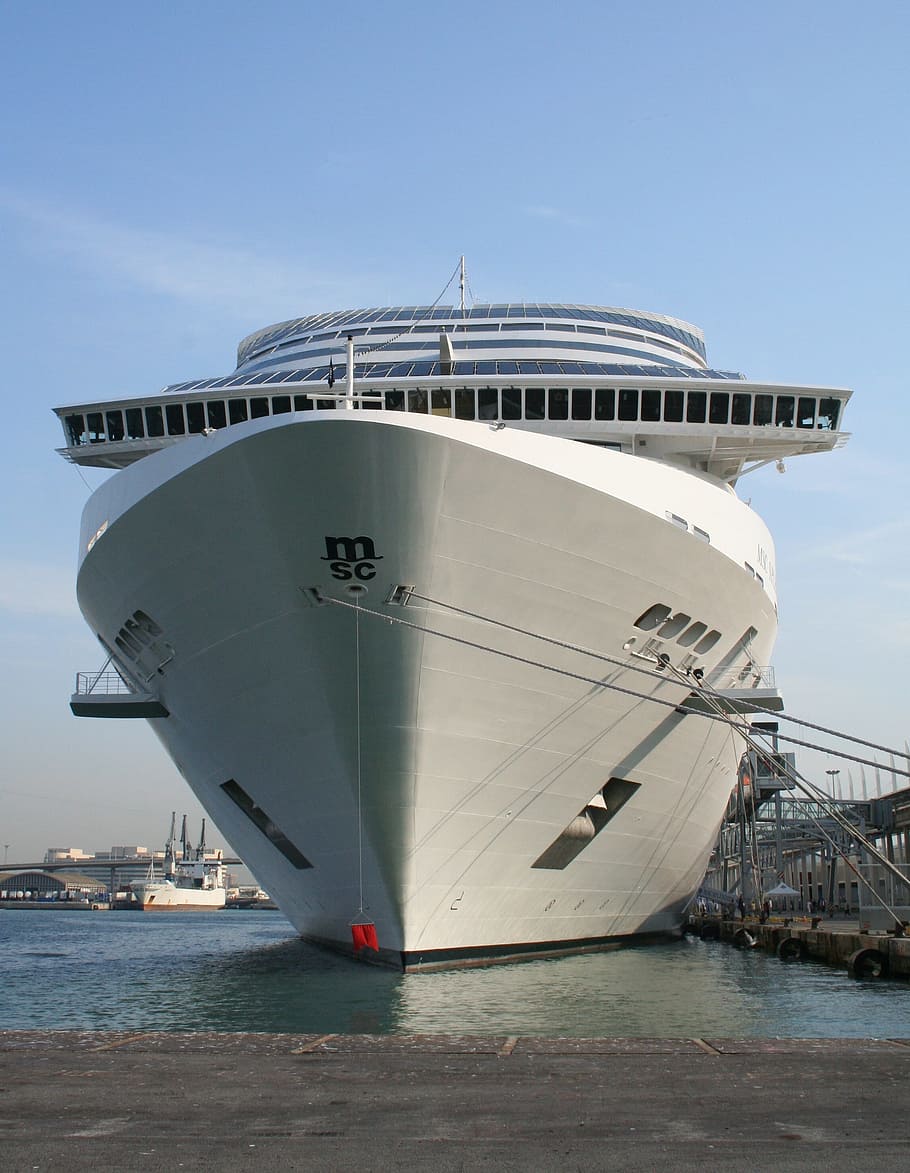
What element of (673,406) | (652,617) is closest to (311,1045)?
(652,617)

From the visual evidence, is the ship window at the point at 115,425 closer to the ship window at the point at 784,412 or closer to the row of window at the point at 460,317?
the row of window at the point at 460,317

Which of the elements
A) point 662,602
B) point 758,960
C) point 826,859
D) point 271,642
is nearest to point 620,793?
point 662,602

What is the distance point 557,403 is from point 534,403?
360mm

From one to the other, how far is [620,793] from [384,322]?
38.9 ft

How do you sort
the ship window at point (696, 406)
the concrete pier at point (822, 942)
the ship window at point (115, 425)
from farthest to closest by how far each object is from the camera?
the ship window at point (115, 425)
the ship window at point (696, 406)
the concrete pier at point (822, 942)

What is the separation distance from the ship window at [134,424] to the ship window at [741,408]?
9.68m

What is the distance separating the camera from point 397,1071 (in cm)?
632

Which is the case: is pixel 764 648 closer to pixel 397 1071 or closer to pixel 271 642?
pixel 271 642

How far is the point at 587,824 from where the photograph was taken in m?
16.0

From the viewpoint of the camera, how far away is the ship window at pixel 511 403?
1828 cm

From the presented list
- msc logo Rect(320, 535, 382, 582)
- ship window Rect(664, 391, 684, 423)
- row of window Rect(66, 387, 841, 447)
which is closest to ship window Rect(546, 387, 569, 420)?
row of window Rect(66, 387, 841, 447)

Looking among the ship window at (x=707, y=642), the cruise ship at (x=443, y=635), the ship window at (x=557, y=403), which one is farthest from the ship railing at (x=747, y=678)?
the ship window at (x=557, y=403)

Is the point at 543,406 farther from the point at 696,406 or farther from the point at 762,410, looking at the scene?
the point at 762,410

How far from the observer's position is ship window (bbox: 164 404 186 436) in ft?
63.0
